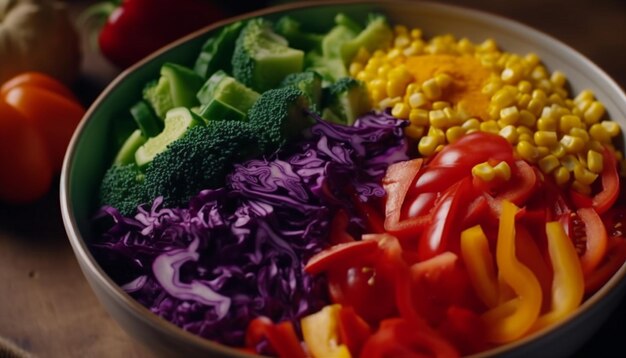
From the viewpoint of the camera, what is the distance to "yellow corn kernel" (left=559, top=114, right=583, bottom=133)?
7.88ft

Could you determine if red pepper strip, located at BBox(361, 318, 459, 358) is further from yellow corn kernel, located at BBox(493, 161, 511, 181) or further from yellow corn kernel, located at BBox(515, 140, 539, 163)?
yellow corn kernel, located at BBox(515, 140, 539, 163)

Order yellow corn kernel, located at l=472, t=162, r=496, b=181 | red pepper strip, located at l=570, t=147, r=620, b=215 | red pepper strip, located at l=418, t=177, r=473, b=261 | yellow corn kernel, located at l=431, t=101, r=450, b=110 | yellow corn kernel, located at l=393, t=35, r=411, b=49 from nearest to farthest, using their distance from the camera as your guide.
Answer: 1. red pepper strip, located at l=418, t=177, r=473, b=261
2. yellow corn kernel, located at l=472, t=162, r=496, b=181
3. red pepper strip, located at l=570, t=147, r=620, b=215
4. yellow corn kernel, located at l=431, t=101, r=450, b=110
5. yellow corn kernel, located at l=393, t=35, r=411, b=49

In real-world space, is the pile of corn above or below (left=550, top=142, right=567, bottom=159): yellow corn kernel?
above

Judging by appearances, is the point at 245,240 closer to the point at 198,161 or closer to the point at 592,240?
the point at 198,161

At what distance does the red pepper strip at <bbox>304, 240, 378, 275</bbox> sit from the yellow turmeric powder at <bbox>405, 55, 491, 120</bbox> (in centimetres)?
73

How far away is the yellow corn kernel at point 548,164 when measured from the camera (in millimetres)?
2293

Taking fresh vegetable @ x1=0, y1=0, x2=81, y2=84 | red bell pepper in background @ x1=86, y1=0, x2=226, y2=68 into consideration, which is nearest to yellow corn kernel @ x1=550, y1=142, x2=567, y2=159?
red bell pepper in background @ x1=86, y1=0, x2=226, y2=68

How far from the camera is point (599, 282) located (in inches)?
79.0

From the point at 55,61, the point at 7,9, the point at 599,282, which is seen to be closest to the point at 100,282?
the point at 599,282

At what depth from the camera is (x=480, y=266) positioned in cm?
191

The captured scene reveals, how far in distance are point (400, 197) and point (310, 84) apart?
1.67ft

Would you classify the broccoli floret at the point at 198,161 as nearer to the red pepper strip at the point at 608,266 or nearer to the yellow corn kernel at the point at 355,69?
the yellow corn kernel at the point at 355,69

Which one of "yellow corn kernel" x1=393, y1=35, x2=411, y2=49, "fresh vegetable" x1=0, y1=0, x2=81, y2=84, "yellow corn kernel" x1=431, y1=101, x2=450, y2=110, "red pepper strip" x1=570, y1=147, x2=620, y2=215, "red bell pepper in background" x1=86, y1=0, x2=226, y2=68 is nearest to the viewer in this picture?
"red pepper strip" x1=570, y1=147, x2=620, y2=215

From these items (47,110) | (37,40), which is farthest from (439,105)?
(37,40)
